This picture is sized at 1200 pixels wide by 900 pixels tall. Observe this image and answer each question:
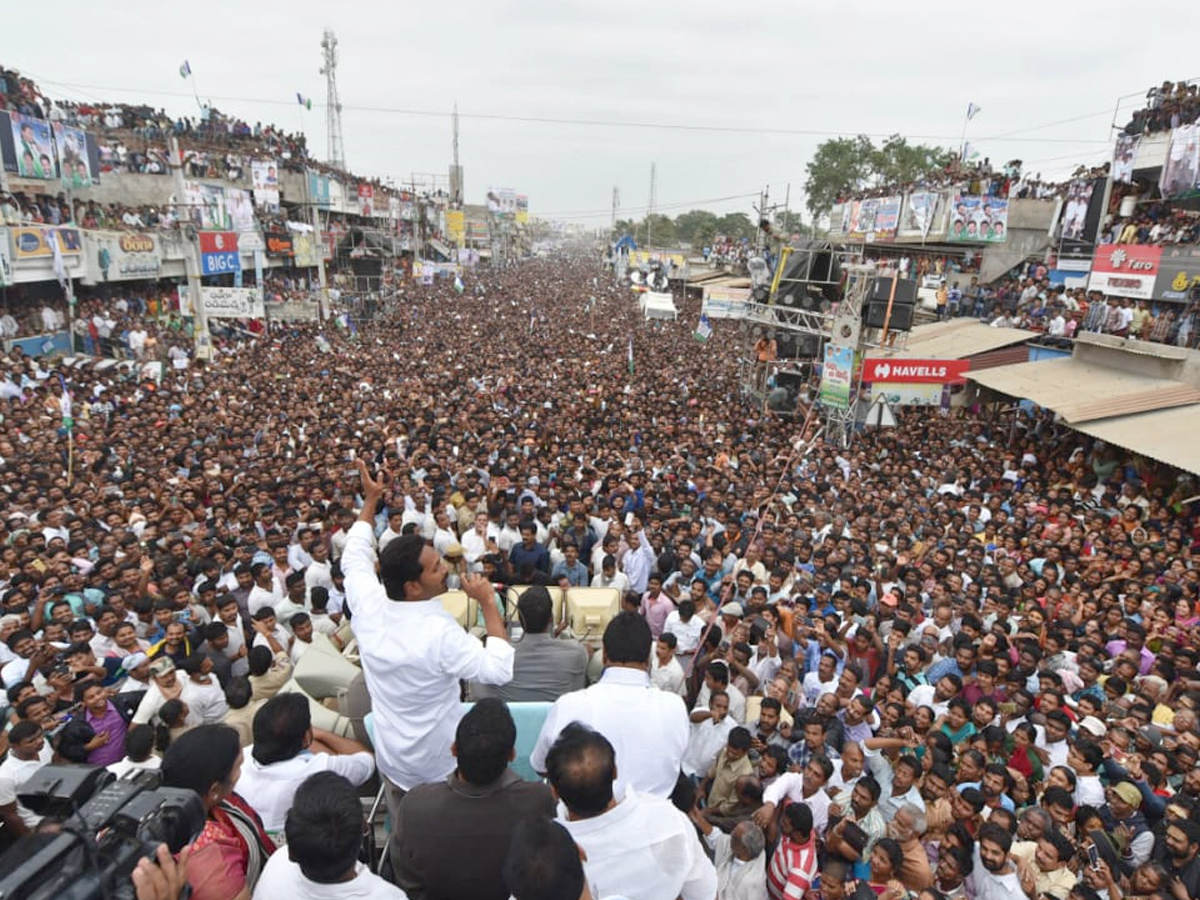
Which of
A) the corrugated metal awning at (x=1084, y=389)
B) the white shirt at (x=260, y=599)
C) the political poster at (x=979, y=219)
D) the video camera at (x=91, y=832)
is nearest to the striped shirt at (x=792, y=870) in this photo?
the video camera at (x=91, y=832)

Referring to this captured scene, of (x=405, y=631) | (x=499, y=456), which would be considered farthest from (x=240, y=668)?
(x=499, y=456)

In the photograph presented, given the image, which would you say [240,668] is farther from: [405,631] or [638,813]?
[638,813]

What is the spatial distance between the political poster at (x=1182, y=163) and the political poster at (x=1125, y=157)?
118 centimetres

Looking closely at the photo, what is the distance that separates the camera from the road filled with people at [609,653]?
81.7 inches

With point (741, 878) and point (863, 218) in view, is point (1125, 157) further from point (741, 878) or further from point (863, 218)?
point (741, 878)

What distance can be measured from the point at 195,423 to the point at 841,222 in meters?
27.9

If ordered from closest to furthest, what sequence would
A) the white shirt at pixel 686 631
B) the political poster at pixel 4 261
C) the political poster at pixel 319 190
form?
1. the white shirt at pixel 686 631
2. the political poster at pixel 4 261
3. the political poster at pixel 319 190

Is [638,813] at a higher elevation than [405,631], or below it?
below

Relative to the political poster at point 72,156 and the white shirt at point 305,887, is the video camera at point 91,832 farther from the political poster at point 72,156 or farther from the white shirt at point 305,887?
the political poster at point 72,156

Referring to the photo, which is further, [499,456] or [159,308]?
[159,308]

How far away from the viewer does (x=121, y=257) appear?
1925cm

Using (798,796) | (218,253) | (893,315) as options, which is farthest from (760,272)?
(218,253)

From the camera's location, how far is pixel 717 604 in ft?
20.2

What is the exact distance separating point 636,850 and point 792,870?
1.55 meters
